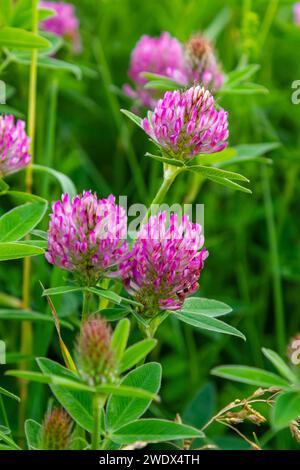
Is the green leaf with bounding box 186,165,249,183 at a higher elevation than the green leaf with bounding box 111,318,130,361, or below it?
higher

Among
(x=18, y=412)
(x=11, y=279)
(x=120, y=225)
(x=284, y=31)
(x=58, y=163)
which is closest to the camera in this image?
(x=120, y=225)

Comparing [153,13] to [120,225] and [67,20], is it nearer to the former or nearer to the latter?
[67,20]

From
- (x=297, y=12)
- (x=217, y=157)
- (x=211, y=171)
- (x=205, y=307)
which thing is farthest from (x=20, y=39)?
(x=297, y=12)

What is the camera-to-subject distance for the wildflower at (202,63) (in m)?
1.88

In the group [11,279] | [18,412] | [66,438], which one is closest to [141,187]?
[11,279]

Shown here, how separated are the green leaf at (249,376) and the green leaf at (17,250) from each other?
0.31 m

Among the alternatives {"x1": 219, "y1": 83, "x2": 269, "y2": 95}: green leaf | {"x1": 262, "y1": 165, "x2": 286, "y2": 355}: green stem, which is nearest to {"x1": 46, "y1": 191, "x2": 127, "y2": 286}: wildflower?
{"x1": 219, "y1": 83, "x2": 269, "y2": 95}: green leaf

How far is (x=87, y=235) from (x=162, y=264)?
109mm

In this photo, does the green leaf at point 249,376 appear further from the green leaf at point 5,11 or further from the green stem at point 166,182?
the green leaf at point 5,11

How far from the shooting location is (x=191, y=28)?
269 cm

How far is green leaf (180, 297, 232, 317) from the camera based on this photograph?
120 centimetres

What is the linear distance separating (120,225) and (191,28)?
1.67 meters

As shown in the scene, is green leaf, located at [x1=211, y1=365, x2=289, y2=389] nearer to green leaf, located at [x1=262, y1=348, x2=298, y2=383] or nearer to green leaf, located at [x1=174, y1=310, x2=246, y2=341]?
green leaf, located at [x1=262, y1=348, x2=298, y2=383]

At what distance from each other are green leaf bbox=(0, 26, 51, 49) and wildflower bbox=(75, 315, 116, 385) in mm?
745
